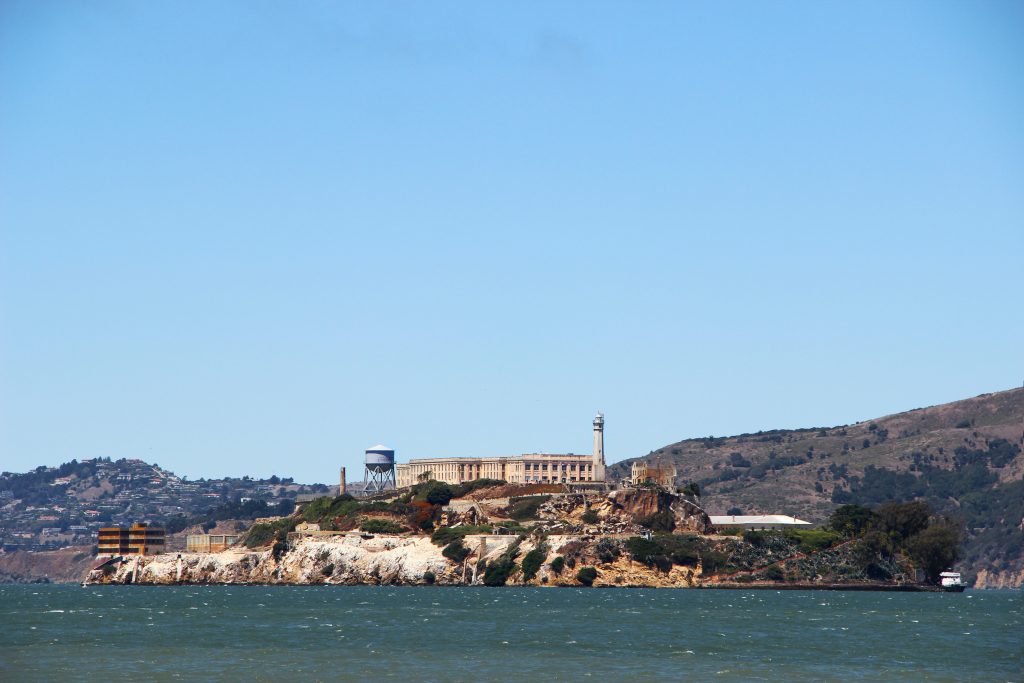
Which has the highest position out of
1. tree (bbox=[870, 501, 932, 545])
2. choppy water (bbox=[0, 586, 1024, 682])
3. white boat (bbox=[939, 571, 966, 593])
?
tree (bbox=[870, 501, 932, 545])

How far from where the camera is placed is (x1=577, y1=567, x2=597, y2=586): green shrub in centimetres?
17025

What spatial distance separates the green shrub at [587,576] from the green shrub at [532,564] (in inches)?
246

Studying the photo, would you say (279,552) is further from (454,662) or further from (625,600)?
(454,662)

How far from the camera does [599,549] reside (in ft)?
566

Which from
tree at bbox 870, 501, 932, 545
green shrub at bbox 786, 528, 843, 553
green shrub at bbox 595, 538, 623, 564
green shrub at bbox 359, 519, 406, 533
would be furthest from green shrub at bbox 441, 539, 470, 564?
tree at bbox 870, 501, 932, 545

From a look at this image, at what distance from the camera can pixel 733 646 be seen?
81.9m

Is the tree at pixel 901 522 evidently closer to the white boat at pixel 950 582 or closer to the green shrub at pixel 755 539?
the white boat at pixel 950 582

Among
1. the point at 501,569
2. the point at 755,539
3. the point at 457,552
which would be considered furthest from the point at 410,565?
the point at 755,539

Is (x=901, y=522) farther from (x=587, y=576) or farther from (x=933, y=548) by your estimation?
(x=587, y=576)

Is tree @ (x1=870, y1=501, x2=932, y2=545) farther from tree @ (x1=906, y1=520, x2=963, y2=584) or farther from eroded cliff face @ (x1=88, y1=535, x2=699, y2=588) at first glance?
eroded cliff face @ (x1=88, y1=535, x2=699, y2=588)

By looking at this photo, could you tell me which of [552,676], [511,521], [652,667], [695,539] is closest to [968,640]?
[652,667]

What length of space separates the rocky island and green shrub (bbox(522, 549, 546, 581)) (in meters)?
0.16

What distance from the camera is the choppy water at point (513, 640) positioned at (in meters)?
67.3

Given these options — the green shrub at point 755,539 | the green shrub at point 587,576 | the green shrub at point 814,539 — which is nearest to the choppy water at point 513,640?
the green shrub at point 587,576
